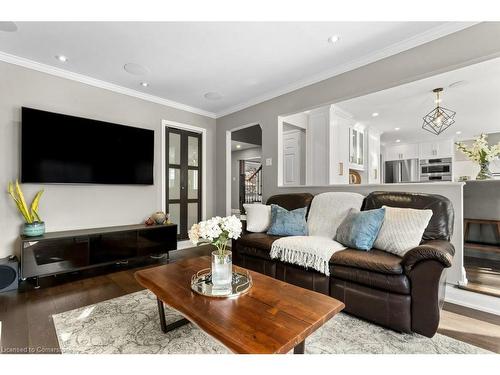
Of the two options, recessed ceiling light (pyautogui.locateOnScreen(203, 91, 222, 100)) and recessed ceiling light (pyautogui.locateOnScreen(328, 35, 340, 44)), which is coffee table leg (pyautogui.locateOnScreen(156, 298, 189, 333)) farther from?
recessed ceiling light (pyautogui.locateOnScreen(203, 91, 222, 100))

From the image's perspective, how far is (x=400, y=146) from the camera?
689 cm

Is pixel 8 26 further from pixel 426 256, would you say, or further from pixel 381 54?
pixel 426 256

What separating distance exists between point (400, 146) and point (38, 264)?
809 centimetres

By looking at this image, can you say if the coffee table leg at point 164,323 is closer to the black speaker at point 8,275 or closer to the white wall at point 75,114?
the black speaker at point 8,275

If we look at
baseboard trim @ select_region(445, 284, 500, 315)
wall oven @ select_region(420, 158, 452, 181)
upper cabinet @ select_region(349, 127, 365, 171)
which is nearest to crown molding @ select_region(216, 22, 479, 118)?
upper cabinet @ select_region(349, 127, 365, 171)

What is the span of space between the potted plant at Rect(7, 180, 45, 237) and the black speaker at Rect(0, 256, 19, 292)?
310mm

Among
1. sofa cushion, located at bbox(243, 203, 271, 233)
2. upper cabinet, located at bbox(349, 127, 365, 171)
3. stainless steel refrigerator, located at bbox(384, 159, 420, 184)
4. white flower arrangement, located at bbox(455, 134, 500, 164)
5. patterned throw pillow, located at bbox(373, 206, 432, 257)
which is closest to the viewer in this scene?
patterned throw pillow, located at bbox(373, 206, 432, 257)

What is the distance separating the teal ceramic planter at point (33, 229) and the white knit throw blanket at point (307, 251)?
2584 mm

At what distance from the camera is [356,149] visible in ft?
15.9

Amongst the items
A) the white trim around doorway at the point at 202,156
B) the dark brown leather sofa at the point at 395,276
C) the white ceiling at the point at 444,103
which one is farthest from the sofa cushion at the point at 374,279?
the white trim around doorway at the point at 202,156

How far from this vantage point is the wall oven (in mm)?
5961

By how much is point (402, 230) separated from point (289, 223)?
1.11 m

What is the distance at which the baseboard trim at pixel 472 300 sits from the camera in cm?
204
